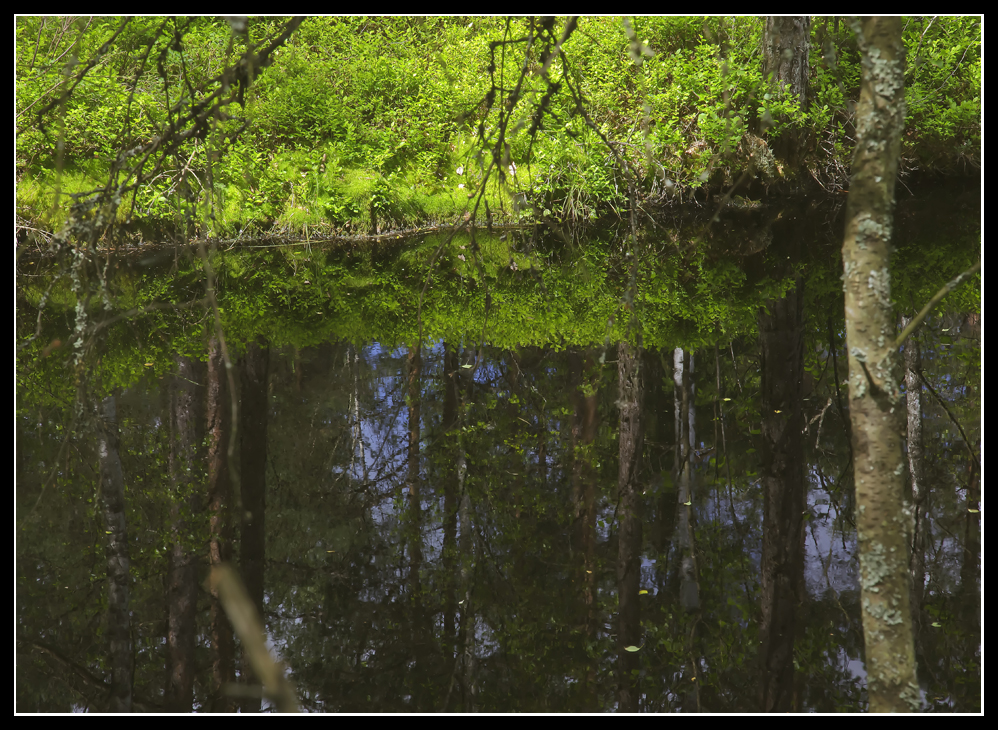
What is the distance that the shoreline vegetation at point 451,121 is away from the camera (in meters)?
11.2

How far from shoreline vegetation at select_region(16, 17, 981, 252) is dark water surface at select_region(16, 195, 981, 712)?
13.4 feet

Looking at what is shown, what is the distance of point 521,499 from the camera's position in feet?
14.7

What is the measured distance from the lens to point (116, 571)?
12.4 ft

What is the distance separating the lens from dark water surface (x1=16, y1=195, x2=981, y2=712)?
121 inches

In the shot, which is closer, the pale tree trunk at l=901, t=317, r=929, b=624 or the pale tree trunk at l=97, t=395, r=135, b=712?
the pale tree trunk at l=97, t=395, r=135, b=712

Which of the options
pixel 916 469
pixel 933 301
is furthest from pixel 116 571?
pixel 916 469

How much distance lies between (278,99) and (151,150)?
1428 centimetres

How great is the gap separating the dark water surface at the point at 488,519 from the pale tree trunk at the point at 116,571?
22 mm

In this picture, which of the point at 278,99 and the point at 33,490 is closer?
the point at 33,490

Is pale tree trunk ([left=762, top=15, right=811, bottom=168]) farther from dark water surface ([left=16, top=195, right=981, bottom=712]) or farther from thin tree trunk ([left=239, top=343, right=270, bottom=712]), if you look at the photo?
thin tree trunk ([left=239, top=343, right=270, bottom=712])

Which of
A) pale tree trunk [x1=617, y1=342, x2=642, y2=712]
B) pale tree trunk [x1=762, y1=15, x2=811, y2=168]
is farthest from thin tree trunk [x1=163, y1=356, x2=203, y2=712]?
pale tree trunk [x1=762, y1=15, x2=811, y2=168]

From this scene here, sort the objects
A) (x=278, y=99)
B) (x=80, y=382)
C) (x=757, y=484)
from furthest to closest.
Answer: (x=278, y=99)
(x=757, y=484)
(x=80, y=382)

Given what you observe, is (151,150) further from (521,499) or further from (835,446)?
(835,446)
